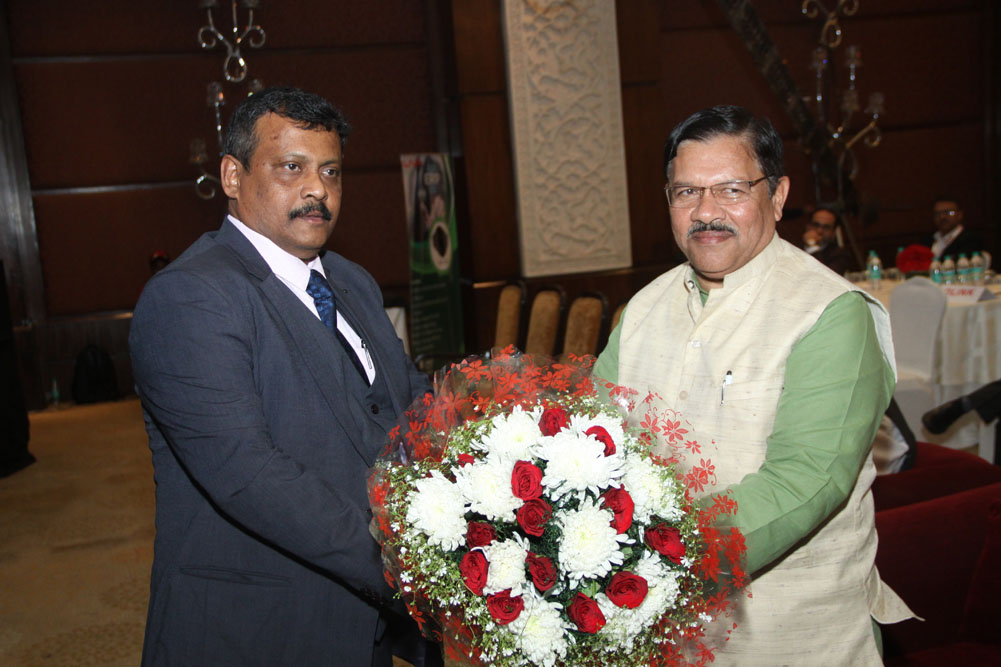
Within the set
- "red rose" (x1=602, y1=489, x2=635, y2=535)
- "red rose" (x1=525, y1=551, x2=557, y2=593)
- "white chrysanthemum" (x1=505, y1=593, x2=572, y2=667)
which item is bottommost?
"white chrysanthemum" (x1=505, y1=593, x2=572, y2=667)

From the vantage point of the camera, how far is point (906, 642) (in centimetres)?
191

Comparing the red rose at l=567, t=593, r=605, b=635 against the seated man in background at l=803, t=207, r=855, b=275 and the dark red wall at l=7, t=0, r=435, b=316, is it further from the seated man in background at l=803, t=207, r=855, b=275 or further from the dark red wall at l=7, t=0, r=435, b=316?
the dark red wall at l=7, t=0, r=435, b=316

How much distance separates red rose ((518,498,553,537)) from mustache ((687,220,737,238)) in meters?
0.66

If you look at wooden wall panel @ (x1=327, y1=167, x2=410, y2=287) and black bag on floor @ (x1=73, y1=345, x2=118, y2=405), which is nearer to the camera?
black bag on floor @ (x1=73, y1=345, x2=118, y2=405)

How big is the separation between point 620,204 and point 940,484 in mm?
5188

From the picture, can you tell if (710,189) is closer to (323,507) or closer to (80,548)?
(323,507)

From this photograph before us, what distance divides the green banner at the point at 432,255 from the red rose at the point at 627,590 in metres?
5.04

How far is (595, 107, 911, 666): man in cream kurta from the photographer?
1.20m

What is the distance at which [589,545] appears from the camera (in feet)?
2.99

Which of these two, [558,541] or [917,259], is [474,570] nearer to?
[558,541]

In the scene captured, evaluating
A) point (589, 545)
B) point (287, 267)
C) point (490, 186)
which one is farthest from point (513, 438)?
point (490, 186)

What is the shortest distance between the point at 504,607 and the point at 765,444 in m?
0.57

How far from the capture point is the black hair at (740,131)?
134 cm

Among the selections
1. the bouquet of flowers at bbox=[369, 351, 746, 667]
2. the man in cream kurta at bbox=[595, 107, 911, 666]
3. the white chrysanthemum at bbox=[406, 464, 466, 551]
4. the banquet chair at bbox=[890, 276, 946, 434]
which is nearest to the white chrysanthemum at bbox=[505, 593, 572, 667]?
the bouquet of flowers at bbox=[369, 351, 746, 667]
